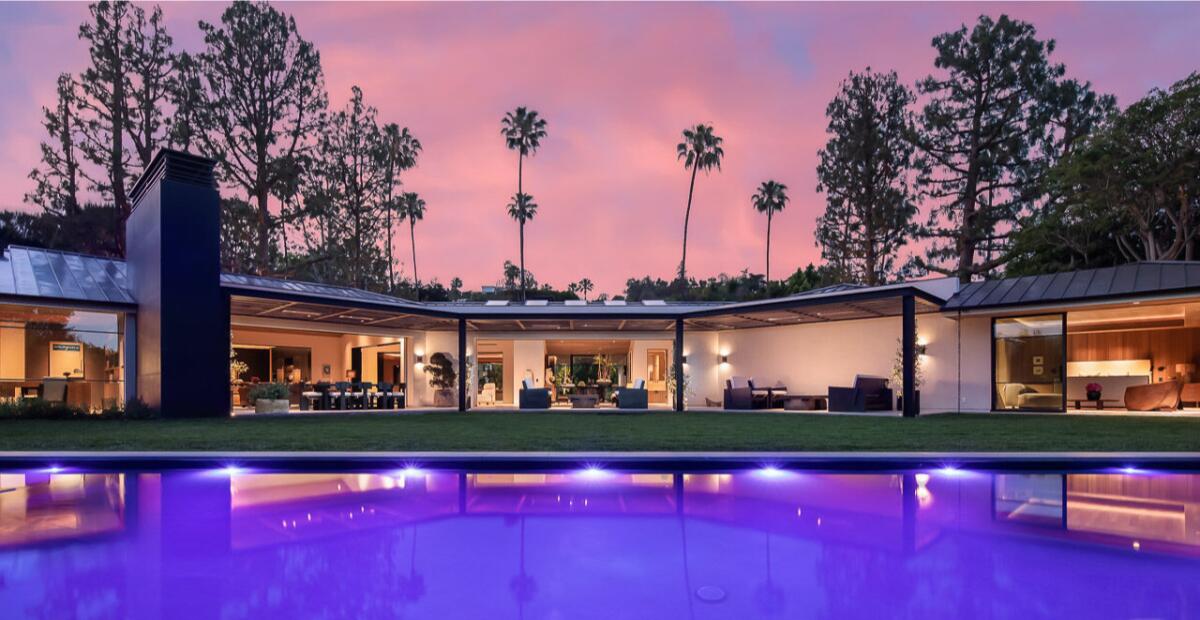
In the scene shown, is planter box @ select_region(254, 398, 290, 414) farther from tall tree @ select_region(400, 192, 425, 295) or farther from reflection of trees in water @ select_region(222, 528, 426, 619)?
tall tree @ select_region(400, 192, 425, 295)

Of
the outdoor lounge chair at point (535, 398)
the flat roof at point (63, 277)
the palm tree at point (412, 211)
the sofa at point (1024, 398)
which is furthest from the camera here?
the palm tree at point (412, 211)

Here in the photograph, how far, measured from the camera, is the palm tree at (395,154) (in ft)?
96.2

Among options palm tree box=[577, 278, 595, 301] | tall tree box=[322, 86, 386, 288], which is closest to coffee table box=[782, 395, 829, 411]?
tall tree box=[322, 86, 386, 288]

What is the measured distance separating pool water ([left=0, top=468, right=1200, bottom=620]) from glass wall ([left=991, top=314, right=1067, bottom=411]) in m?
9.21

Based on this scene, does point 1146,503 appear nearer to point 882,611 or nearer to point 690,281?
point 882,611

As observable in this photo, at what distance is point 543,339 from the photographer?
66.5 feet

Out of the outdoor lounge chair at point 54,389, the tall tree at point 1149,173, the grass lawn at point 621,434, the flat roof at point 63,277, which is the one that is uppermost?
the tall tree at point 1149,173

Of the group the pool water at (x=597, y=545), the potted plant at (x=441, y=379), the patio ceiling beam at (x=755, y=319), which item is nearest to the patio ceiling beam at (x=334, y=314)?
the potted plant at (x=441, y=379)

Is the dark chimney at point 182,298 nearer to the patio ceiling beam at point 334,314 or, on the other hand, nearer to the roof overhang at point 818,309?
the patio ceiling beam at point 334,314

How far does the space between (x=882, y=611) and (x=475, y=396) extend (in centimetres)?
1745

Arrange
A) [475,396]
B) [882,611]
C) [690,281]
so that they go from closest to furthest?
[882,611], [475,396], [690,281]

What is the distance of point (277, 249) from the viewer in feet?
90.1

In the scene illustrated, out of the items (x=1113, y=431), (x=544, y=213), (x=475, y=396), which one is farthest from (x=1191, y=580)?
(x=544, y=213)

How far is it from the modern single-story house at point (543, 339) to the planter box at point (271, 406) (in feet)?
3.66
